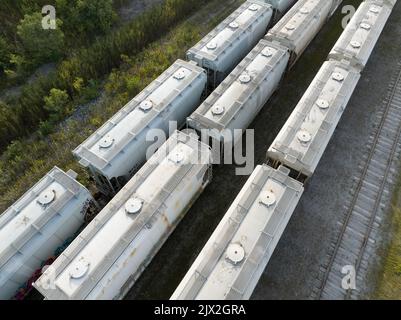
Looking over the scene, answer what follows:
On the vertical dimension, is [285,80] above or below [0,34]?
below

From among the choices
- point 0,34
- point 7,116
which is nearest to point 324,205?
point 7,116

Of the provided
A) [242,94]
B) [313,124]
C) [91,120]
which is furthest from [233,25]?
[91,120]

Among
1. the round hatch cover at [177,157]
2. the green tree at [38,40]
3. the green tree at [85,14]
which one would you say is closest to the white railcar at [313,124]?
the round hatch cover at [177,157]

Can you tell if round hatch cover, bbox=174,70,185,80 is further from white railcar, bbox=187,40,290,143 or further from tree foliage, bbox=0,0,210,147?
tree foliage, bbox=0,0,210,147

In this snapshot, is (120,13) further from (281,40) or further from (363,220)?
(363,220)

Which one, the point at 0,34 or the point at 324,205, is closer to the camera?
the point at 324,205

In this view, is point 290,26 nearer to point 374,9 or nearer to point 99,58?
point 374,9

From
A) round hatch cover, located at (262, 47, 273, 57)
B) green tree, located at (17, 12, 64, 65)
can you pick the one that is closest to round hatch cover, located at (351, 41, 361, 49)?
round hatch cover, located at (262, 47, 273, 57)

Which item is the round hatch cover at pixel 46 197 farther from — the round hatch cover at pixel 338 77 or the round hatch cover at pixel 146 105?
the round hatch cover at pixel 338 77
